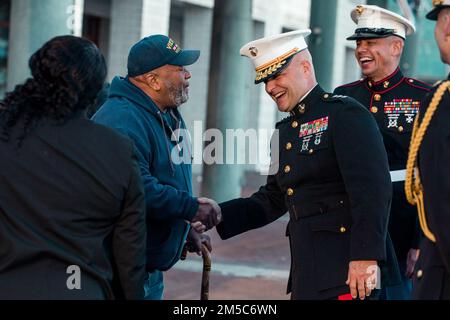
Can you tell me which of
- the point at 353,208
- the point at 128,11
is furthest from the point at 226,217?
the point at 128,11

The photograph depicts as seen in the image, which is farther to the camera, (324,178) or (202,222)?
(202,222)

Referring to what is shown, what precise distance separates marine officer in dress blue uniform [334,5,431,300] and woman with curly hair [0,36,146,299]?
2.07 metres

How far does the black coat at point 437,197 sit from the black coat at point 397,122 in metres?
1.75

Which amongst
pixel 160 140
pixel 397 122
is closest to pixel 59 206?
pixel 160 140

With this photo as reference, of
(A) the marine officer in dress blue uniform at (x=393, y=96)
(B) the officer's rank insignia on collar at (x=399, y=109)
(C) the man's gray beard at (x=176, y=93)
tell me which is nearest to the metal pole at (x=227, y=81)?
(A) the marine officer in dress blue uniform at (x=393, y=96)

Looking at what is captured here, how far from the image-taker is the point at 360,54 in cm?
540

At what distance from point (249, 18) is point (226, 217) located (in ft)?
31.9

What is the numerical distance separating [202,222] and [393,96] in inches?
60.8

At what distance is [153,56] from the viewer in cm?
461

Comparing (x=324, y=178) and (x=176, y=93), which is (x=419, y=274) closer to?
(x=324, y=178)

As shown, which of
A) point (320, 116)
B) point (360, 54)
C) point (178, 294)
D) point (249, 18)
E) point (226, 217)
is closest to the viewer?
point (320, 116)

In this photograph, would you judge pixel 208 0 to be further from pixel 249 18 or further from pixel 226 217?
pixel 226 217

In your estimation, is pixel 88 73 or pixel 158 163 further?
pixel 158 163

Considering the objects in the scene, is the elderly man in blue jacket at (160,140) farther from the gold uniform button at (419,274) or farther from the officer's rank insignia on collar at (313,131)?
the gold uniform button at (419,274)
